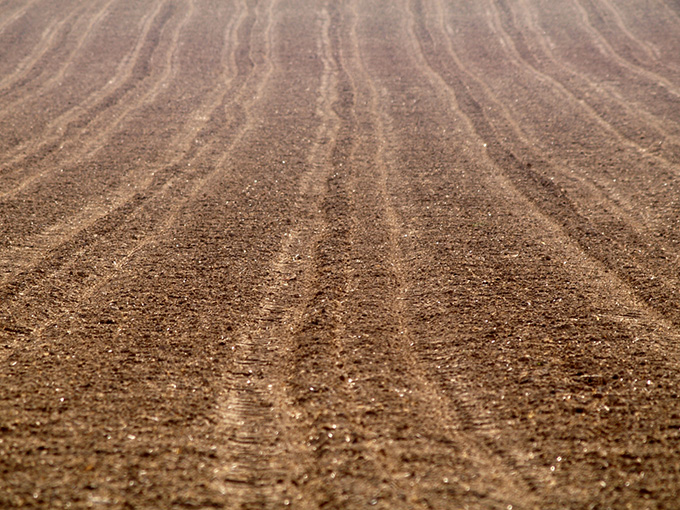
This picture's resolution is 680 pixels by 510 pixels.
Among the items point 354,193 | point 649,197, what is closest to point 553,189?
point 649,197

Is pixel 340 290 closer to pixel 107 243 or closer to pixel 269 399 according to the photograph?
pixel 269 399

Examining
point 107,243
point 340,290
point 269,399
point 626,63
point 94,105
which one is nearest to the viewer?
point 269,399

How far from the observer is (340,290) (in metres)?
3.18

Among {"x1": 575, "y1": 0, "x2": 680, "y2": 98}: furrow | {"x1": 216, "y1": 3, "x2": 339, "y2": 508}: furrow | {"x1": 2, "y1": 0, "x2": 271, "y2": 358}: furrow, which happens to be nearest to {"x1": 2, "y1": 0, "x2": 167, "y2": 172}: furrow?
{"x1": 2, "y1": 0, "x2": 271, "y2": 358}: furrow

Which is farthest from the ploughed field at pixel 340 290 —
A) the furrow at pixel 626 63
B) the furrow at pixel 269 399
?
the furrow at pixel 626 63

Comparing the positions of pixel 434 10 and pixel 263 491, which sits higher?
pixel 434 10

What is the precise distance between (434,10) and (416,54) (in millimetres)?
2764

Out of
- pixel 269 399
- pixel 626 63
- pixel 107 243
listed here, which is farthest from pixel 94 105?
pixel 626 63

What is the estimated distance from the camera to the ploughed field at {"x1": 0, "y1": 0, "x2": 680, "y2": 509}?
1994mm

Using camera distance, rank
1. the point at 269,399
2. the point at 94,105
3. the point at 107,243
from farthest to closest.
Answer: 1. the point at 94,105
2. the point at 107,243
3. the point at 269,399

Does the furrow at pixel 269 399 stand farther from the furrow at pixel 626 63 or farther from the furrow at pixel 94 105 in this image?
the furrow at pixel 626 63

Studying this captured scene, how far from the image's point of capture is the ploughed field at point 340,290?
1994mm

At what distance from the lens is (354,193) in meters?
4.48

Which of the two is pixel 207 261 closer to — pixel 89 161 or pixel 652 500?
pixel 89 161
